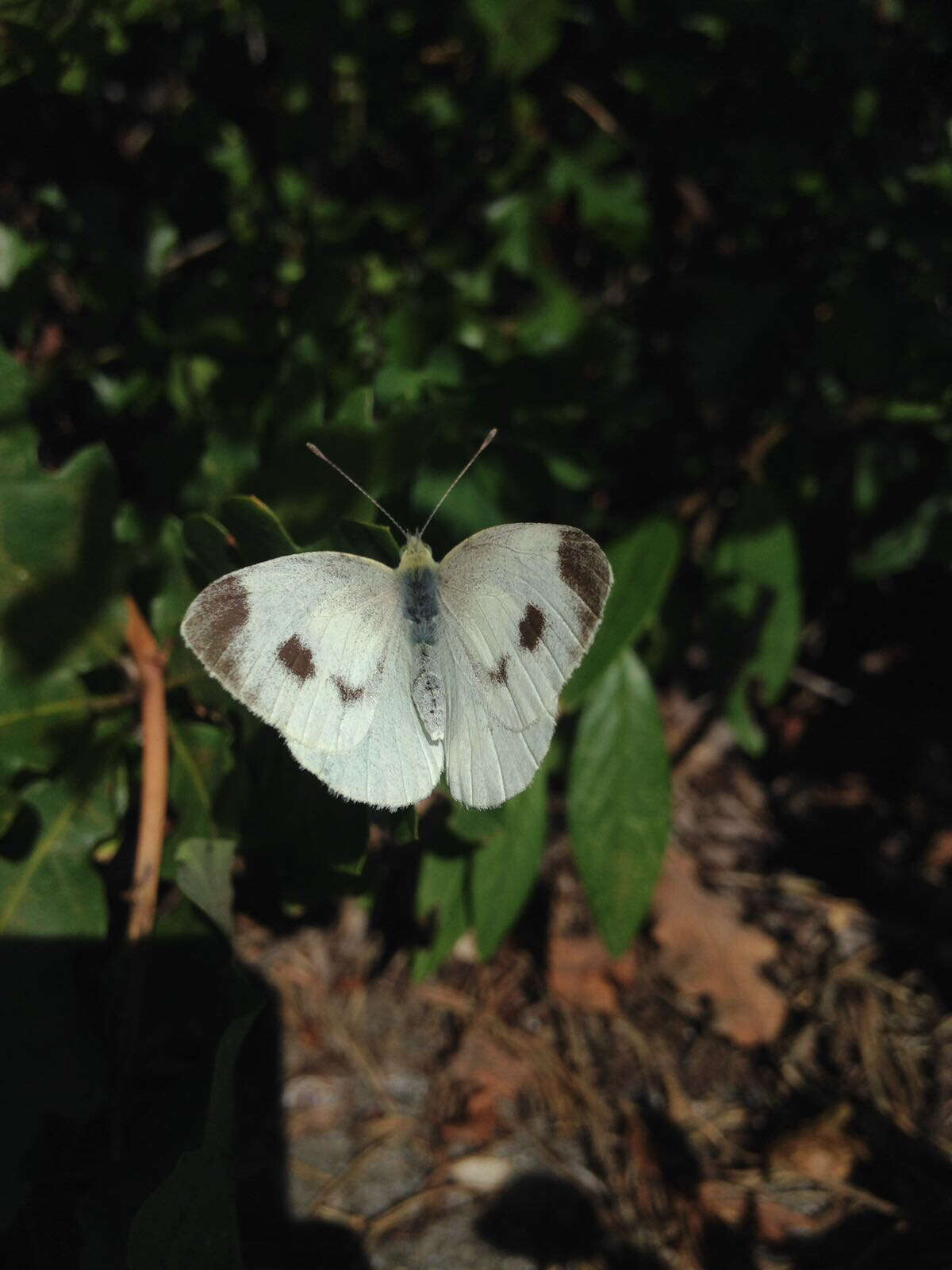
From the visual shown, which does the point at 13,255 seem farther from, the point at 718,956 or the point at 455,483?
the point at 718,956

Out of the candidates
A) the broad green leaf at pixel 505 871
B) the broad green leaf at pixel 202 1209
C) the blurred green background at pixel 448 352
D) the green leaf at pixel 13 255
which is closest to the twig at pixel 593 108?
the blurred green background at pixel 448 352

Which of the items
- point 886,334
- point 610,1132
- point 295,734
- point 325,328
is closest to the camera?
point 295,734

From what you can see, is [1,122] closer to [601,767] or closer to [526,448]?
[526,448]

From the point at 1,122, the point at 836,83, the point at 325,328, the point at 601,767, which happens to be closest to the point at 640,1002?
the point at 601,767

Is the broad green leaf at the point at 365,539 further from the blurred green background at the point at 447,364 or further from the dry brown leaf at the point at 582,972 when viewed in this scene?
the dry brown leaf at the point at 582,972

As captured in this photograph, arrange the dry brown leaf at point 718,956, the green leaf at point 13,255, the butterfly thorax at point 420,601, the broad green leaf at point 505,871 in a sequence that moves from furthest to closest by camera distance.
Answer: the dry brown leaf at point 718,956, the green leaf at point 13,255, the broad green leaf at point 505,871, the butterfly thorax at point 420,601

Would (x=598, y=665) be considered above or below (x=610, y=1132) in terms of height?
above
